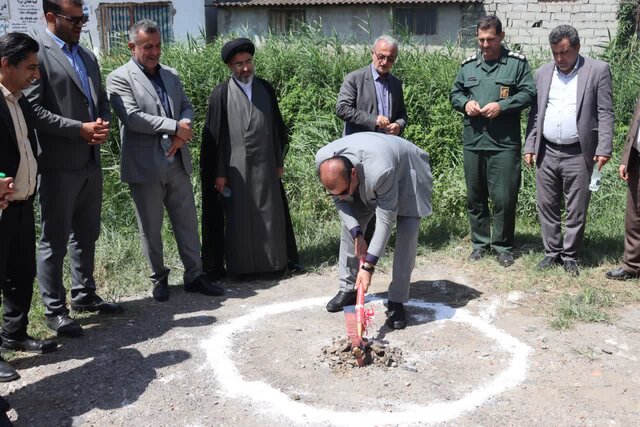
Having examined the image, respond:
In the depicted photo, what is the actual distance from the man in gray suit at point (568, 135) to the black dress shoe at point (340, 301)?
186cm

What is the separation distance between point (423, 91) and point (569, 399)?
5320 mm

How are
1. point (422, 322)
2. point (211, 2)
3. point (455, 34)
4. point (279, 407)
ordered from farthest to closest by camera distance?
point (211, 2), point (455, 34), point (422, 322), point (279, 407)

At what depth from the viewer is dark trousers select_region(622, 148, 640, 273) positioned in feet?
18.1

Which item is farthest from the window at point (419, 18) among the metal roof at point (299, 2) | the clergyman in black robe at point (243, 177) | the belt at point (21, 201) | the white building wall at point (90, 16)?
the belt at point (21, 201)

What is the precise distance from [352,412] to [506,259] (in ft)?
9.65

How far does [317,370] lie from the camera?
406 centimetres

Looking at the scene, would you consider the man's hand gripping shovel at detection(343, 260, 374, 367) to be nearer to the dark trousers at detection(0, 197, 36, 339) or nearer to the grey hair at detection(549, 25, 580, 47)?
the dark trousers at detection(0, 197, 36, 339)

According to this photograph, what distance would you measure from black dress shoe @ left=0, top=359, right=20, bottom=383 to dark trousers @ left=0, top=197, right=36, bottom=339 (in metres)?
0.38

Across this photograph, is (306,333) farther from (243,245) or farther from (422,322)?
(243,245)

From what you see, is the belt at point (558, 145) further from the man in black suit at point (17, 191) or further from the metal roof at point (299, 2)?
the metal roof at point (299, 2)

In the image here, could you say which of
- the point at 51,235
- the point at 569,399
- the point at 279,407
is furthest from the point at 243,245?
the point at 569,399

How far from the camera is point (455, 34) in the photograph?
59.0ft

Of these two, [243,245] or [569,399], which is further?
[243,245]

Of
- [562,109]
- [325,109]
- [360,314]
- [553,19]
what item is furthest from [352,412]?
[553,19]
